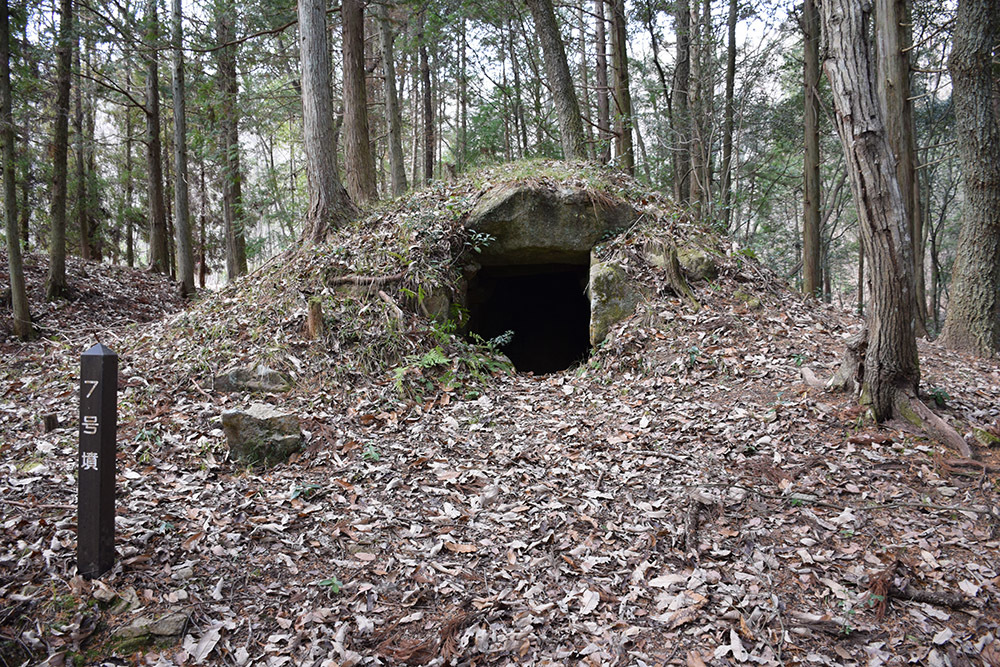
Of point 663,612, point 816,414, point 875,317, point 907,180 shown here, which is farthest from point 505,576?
point 907,180

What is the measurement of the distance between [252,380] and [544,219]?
14.1 ft

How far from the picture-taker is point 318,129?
7637 mm

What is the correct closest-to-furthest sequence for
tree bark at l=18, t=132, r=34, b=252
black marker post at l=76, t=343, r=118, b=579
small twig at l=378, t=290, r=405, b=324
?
1. black marker post at l=76, t=343, r=118, b=579
2. small twig at l=378, t=290, r=405, b=324
3. tree bark at l=18, t=132, r=34, b=252

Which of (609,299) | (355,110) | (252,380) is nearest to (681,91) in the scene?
(355,110)

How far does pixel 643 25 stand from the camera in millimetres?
13695

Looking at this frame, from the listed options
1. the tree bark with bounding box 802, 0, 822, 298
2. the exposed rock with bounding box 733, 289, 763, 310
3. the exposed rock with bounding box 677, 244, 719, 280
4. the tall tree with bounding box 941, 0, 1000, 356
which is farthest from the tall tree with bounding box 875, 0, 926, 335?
the exposed rock with bounding box 677, 244, 719, 280

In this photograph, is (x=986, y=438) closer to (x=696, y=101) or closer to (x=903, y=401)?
(x=903, y=401)

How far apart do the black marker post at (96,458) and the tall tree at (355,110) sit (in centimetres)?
642

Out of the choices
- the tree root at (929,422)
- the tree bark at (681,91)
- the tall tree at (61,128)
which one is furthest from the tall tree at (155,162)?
the tree root at (929,422)

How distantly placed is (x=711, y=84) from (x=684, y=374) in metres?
11.2

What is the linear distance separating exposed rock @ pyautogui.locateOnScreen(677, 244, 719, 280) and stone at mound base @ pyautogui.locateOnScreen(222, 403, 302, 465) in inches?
208

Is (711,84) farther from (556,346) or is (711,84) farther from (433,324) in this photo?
(433,324)

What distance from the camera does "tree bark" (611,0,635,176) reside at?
1030 cm

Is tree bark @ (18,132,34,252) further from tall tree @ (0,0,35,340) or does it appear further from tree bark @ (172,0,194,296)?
tall tree @ (0,0,35,340)
